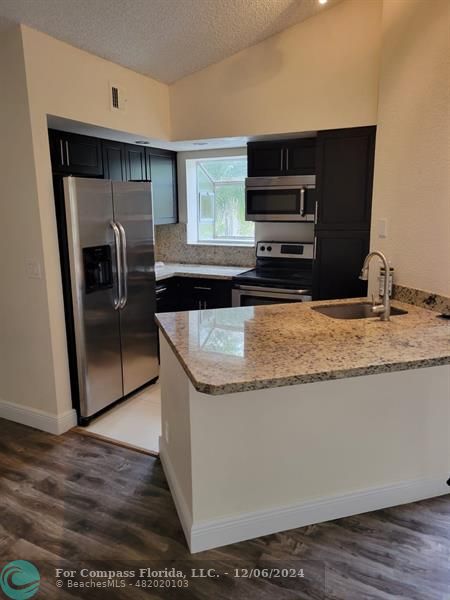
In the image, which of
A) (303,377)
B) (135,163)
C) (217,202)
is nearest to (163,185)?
(135,163)

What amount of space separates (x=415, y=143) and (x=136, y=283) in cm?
223

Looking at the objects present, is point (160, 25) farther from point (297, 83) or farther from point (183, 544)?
point (183, 544)

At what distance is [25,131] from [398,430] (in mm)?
2688

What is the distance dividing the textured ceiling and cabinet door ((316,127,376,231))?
0.90m

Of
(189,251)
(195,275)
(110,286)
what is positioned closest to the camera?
(110,286)

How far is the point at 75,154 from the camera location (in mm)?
3199

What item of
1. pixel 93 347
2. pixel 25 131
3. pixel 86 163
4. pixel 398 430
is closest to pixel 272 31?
pixel 86 163

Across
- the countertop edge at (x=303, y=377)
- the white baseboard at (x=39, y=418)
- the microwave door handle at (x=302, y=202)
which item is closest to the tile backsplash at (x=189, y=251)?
the microwave door handle at (x=302, y=202)

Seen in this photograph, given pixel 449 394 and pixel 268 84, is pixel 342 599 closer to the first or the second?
pixel 449 394

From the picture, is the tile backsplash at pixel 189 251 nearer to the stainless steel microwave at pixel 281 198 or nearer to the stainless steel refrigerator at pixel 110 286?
the stainless steel microwave at pixel 281 198

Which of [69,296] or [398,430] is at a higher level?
[69,296]

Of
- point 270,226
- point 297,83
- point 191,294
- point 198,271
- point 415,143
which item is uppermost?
point 297,83

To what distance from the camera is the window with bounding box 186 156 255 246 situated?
15.2ft

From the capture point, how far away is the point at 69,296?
2.88 m
